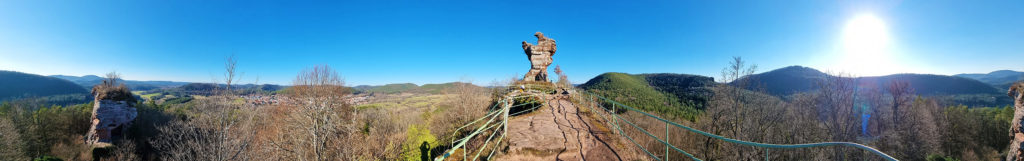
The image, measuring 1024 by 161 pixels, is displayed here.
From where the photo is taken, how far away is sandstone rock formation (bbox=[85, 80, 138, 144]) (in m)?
18.7

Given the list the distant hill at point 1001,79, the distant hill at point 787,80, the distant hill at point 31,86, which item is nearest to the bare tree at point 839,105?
the distant hill at point 787,80

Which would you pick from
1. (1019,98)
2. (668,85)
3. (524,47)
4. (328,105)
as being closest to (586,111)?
(524,47)

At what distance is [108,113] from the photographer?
62.4 feet

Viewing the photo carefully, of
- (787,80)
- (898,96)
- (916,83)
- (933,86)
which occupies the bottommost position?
(898,96)

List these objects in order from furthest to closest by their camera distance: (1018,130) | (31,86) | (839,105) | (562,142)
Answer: (31,86), (839,105), (1018,130), (562,142)

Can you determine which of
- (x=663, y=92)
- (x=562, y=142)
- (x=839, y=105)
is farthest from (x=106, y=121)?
(x=663, y=92)

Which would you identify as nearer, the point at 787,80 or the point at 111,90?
the point at 111,90

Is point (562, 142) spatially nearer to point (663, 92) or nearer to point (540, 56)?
point (540, 56)

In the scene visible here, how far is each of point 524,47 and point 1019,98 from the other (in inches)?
636

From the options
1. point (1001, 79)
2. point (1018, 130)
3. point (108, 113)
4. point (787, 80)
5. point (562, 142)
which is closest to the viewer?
point (562, 142)

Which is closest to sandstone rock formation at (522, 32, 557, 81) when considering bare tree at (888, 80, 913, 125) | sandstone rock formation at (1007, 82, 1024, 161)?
sandstone rock formation at (1007, 82, 1024, 161)

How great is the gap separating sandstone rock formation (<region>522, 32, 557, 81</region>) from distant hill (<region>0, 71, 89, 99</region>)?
12518cm

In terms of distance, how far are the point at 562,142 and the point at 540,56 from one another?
33.7 ft

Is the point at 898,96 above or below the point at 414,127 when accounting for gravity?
above
